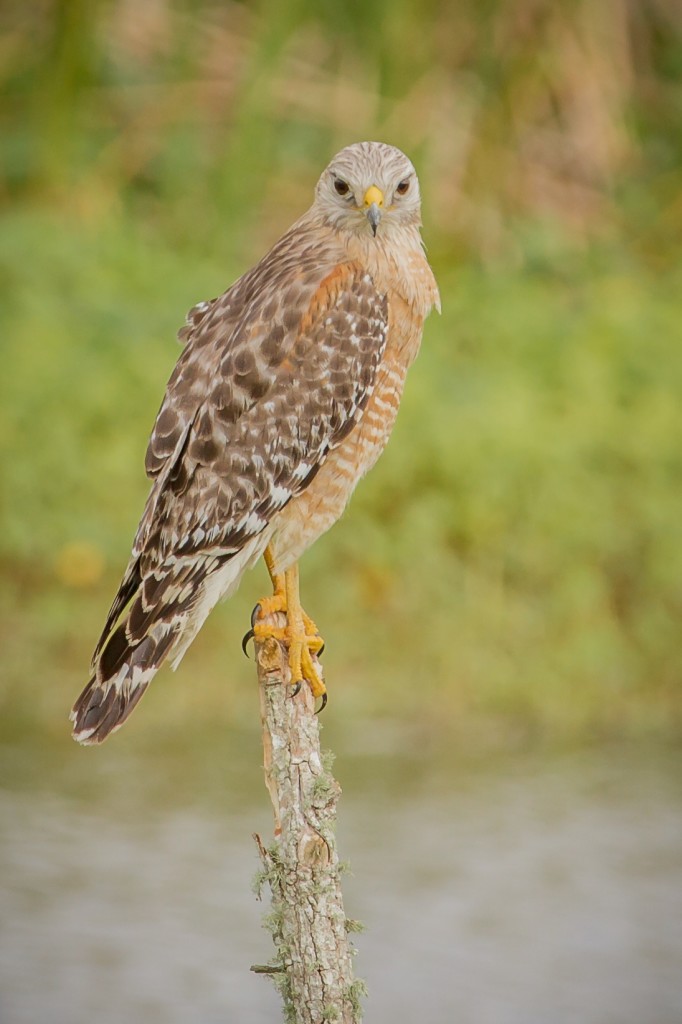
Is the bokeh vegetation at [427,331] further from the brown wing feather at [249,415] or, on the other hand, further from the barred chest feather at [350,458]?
the brown wing feather at [249,415]

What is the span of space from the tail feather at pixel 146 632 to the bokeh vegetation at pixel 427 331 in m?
2.57

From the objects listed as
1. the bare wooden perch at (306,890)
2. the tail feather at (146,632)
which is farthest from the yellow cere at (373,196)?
the bare wooden perch at (306,890)

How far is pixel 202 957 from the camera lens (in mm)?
5695

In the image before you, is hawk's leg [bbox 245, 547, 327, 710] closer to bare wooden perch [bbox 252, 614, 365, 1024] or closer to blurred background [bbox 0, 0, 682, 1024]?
bare wooden perch [bbox 252, 614, 365, 1024]

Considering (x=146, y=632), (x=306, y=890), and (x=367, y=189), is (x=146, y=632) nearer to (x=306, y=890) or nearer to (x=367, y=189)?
(x=306, y=890)

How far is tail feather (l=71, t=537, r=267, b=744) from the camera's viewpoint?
146 inches

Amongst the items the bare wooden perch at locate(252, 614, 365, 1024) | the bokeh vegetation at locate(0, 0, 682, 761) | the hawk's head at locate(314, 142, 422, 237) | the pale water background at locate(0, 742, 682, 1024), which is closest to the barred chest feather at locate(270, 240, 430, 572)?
the hawk's head at locate(314, 142, 422, 237)

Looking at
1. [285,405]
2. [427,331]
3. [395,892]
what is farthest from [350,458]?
[427,331]

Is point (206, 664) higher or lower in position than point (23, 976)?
higher

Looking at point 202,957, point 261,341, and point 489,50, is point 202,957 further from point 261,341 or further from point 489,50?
point 489,50

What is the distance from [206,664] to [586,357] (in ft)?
7.39

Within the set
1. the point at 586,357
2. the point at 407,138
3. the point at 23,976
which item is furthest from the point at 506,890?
the point at 407,138

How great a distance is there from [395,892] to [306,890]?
2.58 metres

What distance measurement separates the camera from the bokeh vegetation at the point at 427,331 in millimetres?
6645
